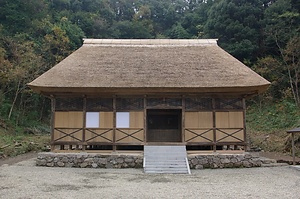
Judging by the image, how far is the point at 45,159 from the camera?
1310 cm

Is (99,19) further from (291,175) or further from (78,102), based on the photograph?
(291,175)

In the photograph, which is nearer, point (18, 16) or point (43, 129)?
point (43, 129)

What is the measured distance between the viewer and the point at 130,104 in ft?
46.4

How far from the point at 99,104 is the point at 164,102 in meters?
3.04

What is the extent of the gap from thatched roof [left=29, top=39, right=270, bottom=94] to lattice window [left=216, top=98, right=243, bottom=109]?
0.68m

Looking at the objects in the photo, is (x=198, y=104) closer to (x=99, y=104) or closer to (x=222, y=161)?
(x=222, y=161)

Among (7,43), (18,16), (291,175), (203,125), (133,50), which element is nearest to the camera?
(291,175)

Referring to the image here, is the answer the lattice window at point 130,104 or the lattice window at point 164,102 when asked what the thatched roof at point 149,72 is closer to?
the lattice window at point 130,104

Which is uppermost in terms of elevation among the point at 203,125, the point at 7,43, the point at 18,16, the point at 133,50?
the point at 18,16

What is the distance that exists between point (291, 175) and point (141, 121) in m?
6.55

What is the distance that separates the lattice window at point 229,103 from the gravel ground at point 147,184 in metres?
3.10

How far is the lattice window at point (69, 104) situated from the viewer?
1417 centimetres

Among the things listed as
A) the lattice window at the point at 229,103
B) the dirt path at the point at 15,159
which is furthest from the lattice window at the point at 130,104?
the dirt path at the point at 15,159

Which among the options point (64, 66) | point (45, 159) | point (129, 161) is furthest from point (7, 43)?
point (129, 161)
